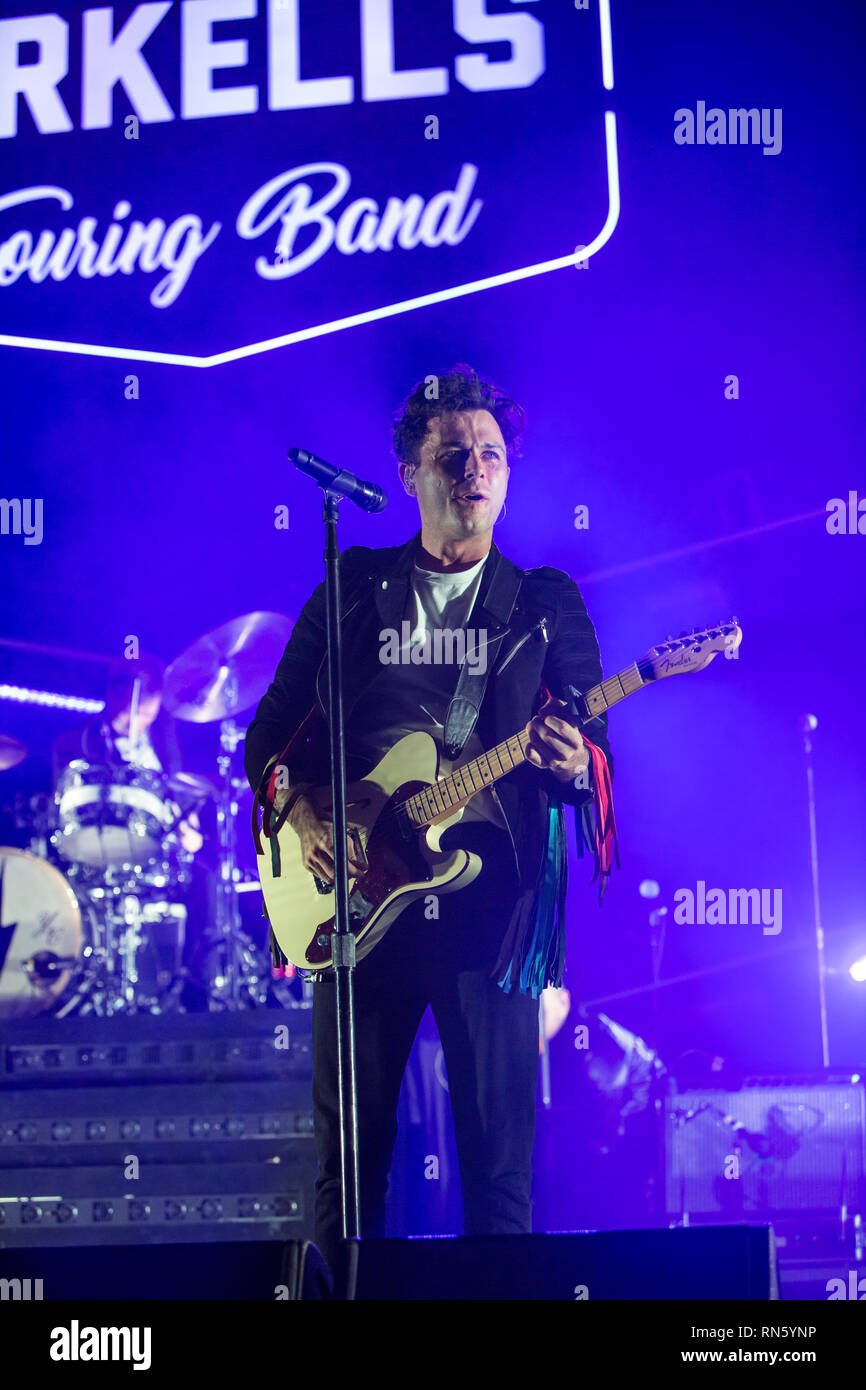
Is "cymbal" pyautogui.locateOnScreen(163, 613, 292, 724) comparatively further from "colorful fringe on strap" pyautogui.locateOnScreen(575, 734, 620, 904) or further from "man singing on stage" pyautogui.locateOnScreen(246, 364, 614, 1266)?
"colorful fringe on strap" pyautogui.locateOnScreen(575, 734, 620, 904)

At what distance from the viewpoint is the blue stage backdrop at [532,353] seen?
3.73 m

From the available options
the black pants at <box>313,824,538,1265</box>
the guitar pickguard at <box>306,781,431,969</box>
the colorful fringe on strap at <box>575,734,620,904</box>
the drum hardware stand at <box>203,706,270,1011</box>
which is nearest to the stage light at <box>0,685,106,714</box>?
the drum hardware stand at <box>203,706,270,1011</box>

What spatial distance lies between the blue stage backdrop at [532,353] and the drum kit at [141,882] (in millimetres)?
104

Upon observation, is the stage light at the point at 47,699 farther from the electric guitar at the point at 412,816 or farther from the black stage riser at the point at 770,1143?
the black stage riser at the point at 770,1143

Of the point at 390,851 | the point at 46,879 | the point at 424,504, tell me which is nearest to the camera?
the point at 390,851

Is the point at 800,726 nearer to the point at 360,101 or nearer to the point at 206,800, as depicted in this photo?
the point at 206,800

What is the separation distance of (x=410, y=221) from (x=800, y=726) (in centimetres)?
181

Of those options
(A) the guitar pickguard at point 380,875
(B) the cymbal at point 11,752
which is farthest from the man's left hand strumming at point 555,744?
(B) the cymbal at point 11,752

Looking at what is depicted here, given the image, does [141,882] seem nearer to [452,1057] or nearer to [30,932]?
[30,932]

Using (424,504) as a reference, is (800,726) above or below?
below

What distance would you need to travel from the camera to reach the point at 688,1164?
3719 millimetres

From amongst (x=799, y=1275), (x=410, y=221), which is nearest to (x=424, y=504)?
(x=410, y=221)

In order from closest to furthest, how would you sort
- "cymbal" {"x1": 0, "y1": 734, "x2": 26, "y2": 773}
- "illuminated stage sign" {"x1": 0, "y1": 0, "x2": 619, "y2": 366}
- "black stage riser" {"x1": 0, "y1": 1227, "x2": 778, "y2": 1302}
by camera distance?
"black stage riser" {"x1": 0, "y1": 1227, "x2": 778, "y2": 1302}, "illuminated stage sign" {"x1": 0, "y1": 0, "x2": 619, "y2": 366}, "cymbal" {"x1": 0, "y1": 734, "x2": 26, "y2": 773}

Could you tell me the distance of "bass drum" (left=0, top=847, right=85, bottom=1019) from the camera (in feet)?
13.9
